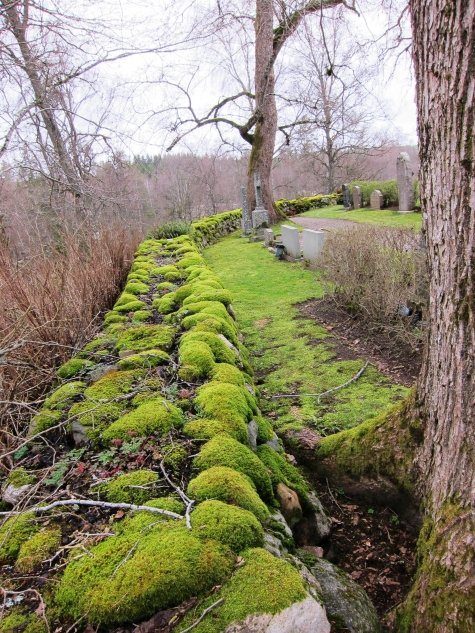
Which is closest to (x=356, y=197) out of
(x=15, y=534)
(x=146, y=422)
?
(x=146, y=422)

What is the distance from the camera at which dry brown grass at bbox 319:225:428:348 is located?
4.95 meters

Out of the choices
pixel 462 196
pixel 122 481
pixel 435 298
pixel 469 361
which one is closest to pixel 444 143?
pixel 462 196

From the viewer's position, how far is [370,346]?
532 centimetres

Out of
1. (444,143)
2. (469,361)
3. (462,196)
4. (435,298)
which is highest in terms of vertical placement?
(444,143)

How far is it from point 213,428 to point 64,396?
1060 mm

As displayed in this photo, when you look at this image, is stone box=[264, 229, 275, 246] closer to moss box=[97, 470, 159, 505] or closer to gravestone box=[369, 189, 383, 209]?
gravestone box=[369, 189, 383, 209]

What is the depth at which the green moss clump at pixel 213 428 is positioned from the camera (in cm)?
222

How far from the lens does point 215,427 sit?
7.43 feet

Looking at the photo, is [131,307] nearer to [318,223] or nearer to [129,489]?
[129,489]

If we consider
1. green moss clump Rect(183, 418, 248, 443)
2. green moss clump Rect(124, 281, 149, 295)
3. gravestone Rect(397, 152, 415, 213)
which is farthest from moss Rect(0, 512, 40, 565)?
gravestone Rect(397, 152, 415, 213)

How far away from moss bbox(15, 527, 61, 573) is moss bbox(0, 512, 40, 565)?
0.12ft

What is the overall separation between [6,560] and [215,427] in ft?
3.55

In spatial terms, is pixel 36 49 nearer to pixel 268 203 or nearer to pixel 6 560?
pixel 6 560

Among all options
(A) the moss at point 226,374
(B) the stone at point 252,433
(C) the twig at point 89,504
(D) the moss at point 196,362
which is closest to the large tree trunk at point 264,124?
(D) the moss at point 196,362
